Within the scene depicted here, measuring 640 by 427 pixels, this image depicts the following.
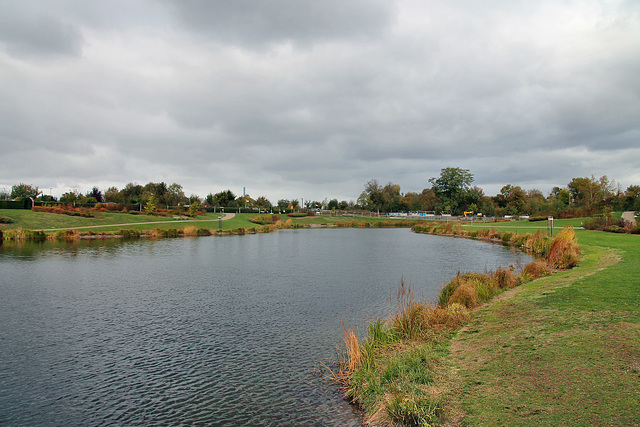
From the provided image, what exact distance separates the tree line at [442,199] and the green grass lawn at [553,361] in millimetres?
51426

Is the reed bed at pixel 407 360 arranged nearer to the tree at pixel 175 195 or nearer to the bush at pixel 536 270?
the bush at pixel 536 270

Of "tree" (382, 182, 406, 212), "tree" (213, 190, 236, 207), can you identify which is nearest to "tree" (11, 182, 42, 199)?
"tree" (213, 190, 236, 207)

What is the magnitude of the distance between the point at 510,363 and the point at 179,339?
859 centimetres

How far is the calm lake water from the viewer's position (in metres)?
7.33

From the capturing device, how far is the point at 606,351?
6.69m

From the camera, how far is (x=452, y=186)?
132500 millimetres

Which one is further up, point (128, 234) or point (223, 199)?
point (223, 199)

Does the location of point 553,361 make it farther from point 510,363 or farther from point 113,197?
point 113,197

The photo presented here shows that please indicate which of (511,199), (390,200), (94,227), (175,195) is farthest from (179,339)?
(390,200)

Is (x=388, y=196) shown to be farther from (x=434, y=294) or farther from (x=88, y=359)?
(x=88, y=359)

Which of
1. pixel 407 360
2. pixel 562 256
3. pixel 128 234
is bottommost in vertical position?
pixel 407 360

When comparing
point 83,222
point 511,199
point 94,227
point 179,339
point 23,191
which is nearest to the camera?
point 179,339

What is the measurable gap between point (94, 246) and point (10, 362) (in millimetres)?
28348

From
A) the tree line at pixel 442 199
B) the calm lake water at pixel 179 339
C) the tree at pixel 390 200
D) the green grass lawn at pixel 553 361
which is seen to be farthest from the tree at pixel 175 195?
the green grass lawn at pixel 553 361
